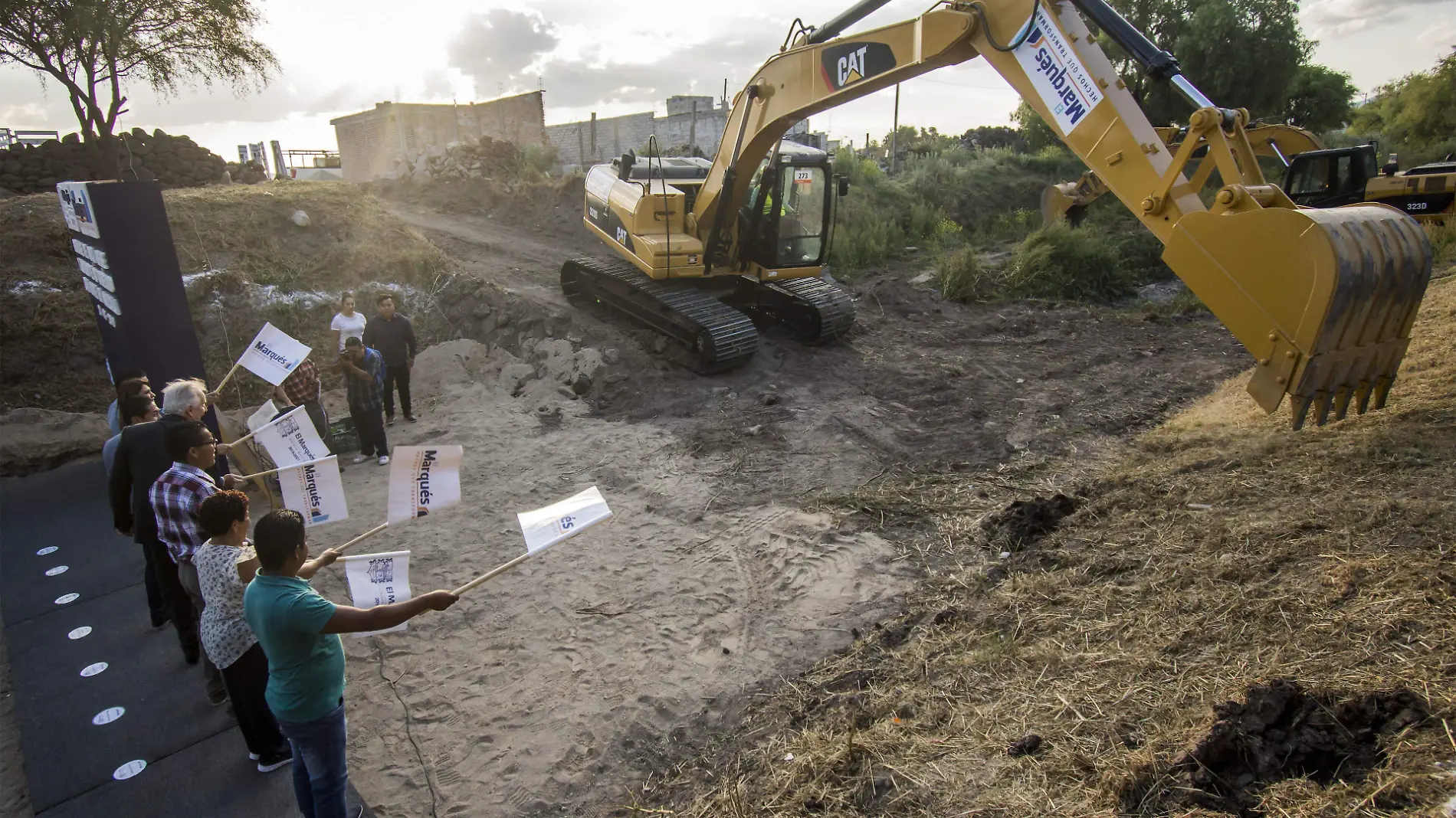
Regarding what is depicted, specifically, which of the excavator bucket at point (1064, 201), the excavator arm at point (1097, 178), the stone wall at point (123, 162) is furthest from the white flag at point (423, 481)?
Result: the stone wall at point (123, 162)

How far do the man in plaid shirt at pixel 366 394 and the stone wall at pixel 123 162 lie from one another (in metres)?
8.43

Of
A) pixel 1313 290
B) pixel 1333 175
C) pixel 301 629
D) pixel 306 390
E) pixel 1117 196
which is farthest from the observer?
pixel 1333 175

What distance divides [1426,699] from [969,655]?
5.94ft

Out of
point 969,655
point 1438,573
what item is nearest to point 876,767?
point 969,655

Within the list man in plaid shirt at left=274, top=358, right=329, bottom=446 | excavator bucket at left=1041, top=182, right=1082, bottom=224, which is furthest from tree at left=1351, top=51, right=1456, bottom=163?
man in plaid shirt at left=274, top=358, right=329, bottom=446

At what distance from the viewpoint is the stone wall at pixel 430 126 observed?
26812 millimetres

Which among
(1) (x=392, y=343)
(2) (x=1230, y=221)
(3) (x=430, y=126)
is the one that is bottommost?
(1) (x=392, y=343)

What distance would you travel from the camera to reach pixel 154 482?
423 centimetres

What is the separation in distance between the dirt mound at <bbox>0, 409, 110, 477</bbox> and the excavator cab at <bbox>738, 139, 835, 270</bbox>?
7.59 meters

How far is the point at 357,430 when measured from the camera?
7906 mm

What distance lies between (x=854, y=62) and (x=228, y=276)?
27.2 ft

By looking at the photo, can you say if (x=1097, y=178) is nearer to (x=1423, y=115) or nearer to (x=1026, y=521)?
(x=1026, y=521)

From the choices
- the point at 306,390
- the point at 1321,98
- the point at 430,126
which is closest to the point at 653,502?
the point at 306,390

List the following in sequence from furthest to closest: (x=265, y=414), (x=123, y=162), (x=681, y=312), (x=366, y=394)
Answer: (x=123, y=162), (x=681, y=312), (x=366, y=394), (x=265, y=414)
